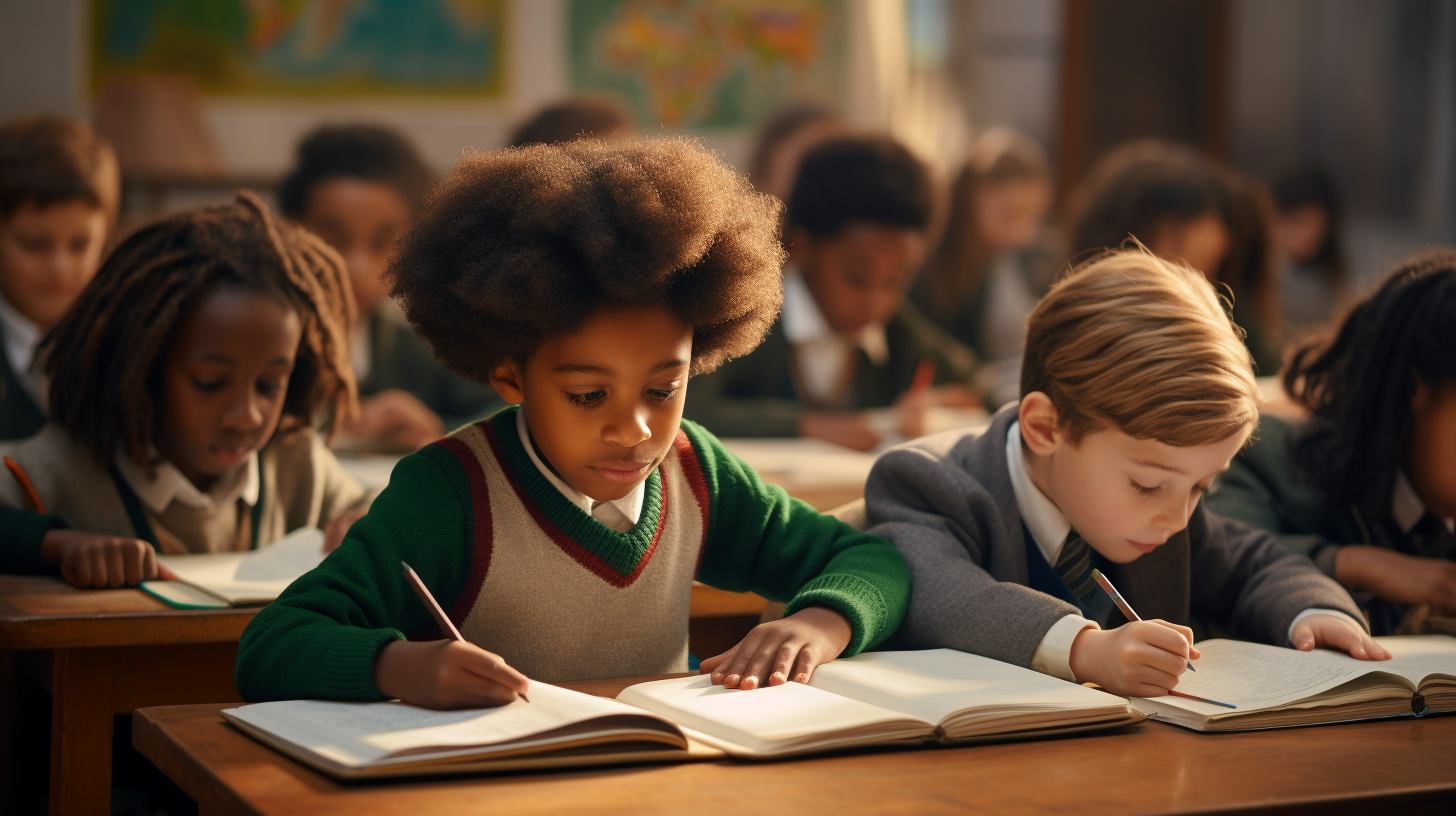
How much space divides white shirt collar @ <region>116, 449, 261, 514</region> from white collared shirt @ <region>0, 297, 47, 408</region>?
34.5 inches

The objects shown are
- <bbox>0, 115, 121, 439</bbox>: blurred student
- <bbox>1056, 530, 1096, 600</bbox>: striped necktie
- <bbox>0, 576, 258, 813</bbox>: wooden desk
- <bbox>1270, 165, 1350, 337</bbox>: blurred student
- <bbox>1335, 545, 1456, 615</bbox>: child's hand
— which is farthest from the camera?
<bbox>1270, 165, 1350, 337</bbox>: blurred student

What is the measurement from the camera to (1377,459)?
1.68 metres

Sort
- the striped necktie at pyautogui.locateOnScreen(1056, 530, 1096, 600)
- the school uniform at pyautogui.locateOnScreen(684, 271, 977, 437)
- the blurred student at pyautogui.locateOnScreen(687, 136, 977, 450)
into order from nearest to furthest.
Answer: the striped necktie at pyautogui.locateOnScreen(1056, 530, 1096, 600) → the school uniform at pyautogui.locateOnScreen(684, 271, 977, 437) → the blurred student at pyautogui.locateOnScreen(687, 136, 977, 450)

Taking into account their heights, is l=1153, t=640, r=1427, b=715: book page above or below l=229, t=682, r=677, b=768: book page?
below

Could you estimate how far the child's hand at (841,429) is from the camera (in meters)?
2.73

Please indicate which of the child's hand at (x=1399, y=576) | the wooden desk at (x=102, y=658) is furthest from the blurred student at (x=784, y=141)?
the wooden desk at (x=102, y=658)

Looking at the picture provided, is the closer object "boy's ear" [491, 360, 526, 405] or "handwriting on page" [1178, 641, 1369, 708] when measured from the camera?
"handwriting on page" [1178, 641, 1369, 708]

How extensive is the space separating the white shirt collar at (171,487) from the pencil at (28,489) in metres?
0.11

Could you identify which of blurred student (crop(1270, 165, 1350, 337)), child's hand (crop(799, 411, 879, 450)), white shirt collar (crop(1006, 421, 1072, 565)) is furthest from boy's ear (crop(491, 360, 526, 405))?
blurred student (crop(1270, 165, 1350, 337))

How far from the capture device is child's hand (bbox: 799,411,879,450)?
2.73m

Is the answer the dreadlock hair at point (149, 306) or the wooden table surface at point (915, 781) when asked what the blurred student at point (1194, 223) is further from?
the wooden table surface at point (915, 781)

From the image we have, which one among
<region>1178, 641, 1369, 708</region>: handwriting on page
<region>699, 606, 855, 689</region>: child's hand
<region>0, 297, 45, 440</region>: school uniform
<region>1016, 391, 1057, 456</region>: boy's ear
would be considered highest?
<region>1016, 391, 1057, 456</region>: boy's ear

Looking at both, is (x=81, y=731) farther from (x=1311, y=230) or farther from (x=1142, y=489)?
(x=1311, y=230)

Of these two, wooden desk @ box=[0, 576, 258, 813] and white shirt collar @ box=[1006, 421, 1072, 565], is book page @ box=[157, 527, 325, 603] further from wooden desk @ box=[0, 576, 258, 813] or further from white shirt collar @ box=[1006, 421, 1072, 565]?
white shirt collar @ box=[1006, 421, 1072, 565]
